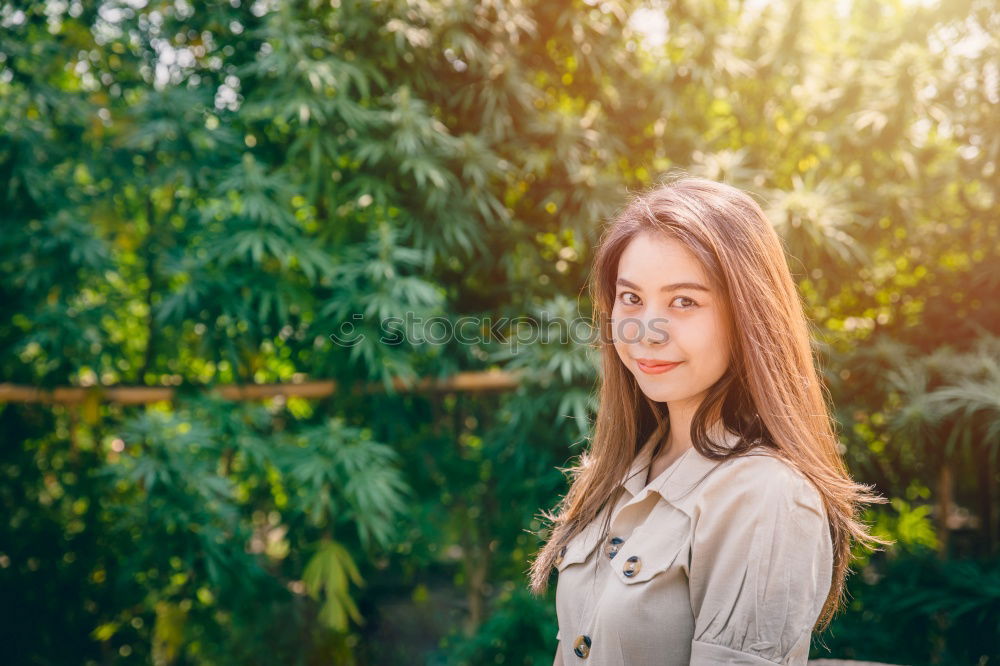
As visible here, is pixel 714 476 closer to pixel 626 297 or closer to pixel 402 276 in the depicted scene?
pixel 626 297

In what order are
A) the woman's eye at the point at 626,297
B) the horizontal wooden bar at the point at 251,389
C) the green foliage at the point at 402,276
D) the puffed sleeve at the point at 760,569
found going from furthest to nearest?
1. the horizontal wooden bar at the point at 251,389
2. the green foliage at the point at 402,276
3. the woman's eye at the point at 626,297
4. the puffed sleeve at the point at 760,569

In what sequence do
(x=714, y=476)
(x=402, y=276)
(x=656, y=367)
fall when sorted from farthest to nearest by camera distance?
(x=402, y=276) → (x=656, y=367) → (x=714, y=476)

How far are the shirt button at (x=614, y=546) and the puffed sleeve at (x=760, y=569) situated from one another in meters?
0.18

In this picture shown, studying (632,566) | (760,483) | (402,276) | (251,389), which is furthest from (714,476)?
(251,389)

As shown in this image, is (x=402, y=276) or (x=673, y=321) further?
(x=402, y=276)

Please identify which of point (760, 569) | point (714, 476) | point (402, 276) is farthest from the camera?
point (402, 276)

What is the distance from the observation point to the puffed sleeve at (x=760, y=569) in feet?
3.08

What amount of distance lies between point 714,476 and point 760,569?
146mm

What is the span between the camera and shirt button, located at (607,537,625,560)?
1.19 m

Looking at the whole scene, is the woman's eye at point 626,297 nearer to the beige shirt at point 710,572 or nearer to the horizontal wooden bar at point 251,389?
the beige shirt at point 710,572

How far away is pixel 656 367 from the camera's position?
3.84 ft

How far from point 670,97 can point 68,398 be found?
2907mm

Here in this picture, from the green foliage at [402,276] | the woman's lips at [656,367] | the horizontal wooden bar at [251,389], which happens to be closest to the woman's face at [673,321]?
the woman's lips at [656,367]

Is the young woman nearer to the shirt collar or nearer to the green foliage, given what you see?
the shirt collar
